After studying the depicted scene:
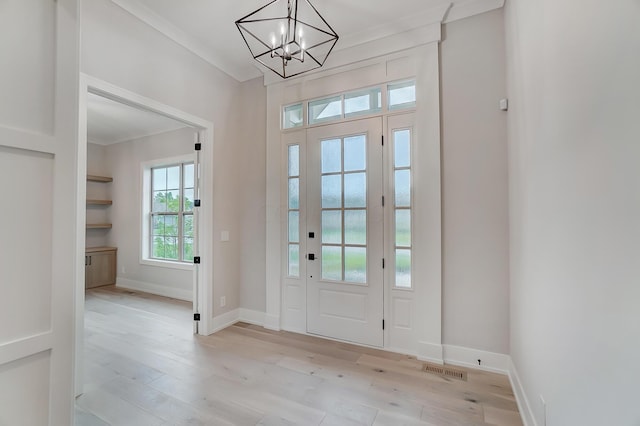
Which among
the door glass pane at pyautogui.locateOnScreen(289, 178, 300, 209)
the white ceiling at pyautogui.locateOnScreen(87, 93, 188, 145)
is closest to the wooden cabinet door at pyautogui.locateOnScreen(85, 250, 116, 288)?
the white ceiling at pyautogui.locateOnScreen(87, 93, 188, 145)

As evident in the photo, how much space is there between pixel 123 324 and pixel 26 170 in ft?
11.4

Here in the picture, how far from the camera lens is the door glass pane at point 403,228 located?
2.79 meters

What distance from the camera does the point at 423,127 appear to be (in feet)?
8.80

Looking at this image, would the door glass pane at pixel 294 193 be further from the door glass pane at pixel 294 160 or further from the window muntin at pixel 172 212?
the window muntin at pixel 172 212

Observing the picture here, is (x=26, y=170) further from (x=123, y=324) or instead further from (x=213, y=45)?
(x=123, y=324)

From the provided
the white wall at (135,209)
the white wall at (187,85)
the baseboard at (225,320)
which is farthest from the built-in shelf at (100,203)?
the baseboard at (225,320)

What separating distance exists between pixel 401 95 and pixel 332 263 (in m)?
1.90

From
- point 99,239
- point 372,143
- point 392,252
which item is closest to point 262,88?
point 372,143

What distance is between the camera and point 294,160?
3.39 meters

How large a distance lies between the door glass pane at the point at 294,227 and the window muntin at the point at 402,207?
1.15m

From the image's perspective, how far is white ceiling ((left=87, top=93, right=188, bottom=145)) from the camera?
169 inches

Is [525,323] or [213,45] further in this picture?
[213,45]

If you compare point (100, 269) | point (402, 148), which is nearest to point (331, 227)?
point (402, 148)

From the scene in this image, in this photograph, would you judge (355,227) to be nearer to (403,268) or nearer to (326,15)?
(403,268)
